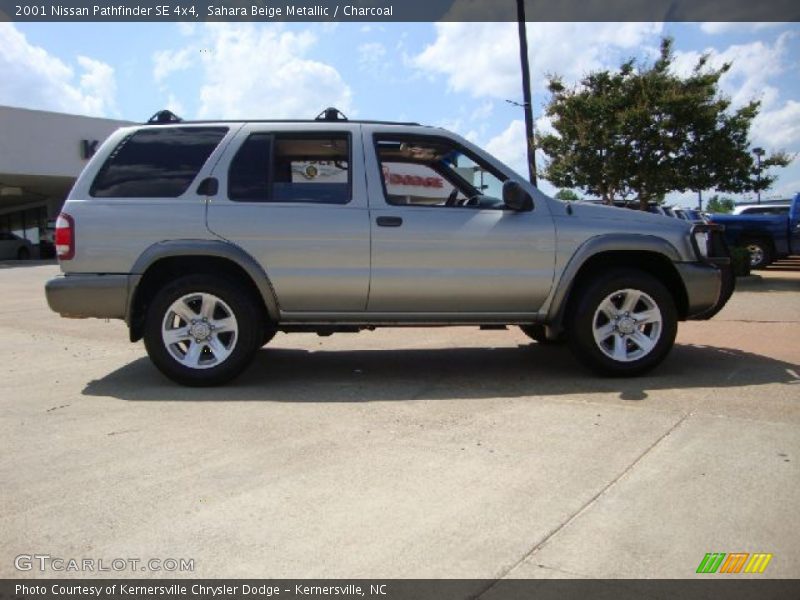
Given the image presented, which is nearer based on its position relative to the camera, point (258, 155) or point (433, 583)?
point (433, 583)

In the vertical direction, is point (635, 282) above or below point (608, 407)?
above

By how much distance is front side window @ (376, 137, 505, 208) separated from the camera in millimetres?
5742

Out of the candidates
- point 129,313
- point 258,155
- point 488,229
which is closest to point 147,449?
point 129,313

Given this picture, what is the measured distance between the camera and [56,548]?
2.96m

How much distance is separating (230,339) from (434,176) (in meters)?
2.09

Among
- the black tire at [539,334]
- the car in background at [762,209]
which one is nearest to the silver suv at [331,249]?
the black tire at [539,334]

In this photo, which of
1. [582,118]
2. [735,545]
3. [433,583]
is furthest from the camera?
[582,118]

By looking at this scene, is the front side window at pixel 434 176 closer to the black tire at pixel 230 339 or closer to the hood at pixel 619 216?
the hood at pixel 619 216

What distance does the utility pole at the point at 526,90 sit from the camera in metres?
15.5

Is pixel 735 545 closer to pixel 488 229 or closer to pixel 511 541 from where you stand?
pixel 511 541

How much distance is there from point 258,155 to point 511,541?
3.74 meters

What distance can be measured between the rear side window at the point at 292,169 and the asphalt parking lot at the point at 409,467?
4.82ft

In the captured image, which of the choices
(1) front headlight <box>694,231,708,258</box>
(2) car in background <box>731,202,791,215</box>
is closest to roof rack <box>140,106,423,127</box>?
(1) front headlight <box>694,231,708,258</box>

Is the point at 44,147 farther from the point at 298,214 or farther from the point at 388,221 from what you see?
the point at 388,221
